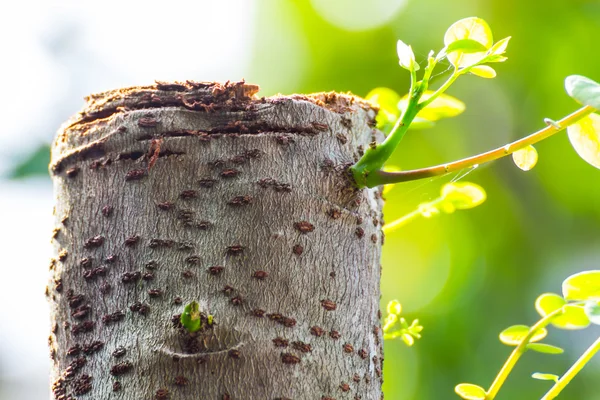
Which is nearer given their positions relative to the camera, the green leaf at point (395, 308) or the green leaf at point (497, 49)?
the green leaf at point (497, 49)

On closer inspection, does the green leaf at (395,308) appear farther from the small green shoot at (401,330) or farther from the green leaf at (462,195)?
the green leaf at (462,195)

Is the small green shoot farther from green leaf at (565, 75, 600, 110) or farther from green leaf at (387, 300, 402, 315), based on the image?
green leaf at (565, 75, 600, 110)

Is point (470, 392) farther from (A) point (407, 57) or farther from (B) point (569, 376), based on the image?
(A) point (407, 57)

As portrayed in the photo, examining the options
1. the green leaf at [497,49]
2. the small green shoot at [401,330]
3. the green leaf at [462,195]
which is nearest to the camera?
the green leaf at [497,49]

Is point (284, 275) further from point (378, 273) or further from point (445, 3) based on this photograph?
point (445, 3)

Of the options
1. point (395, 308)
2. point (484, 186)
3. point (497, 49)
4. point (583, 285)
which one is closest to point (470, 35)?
point (497, 49)

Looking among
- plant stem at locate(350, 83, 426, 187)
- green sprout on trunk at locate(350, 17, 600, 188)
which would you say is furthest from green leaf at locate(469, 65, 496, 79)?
plant stem at locate(350, 83, 426, 187)

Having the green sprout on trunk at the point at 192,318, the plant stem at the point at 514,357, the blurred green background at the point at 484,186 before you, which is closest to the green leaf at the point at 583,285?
the plant stem at the point at 514,357
